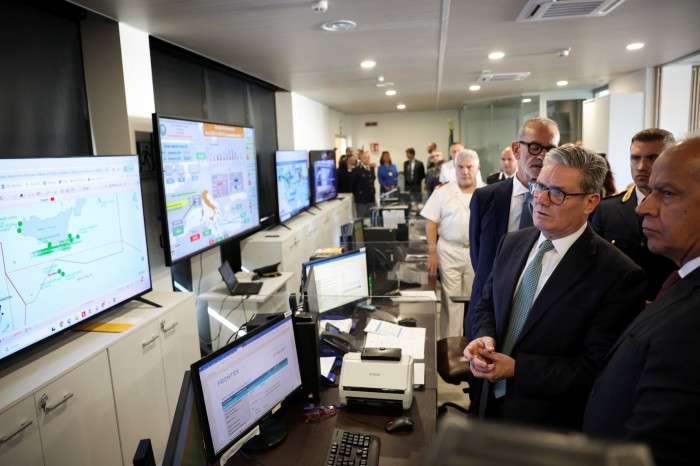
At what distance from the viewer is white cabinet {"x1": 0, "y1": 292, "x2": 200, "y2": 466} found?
1690mm

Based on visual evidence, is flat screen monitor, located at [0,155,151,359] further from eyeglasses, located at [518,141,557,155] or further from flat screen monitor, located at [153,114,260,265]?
eyeglasses, located at [518,141,557,155]

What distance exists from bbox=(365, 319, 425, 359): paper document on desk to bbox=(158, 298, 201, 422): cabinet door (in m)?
1.13

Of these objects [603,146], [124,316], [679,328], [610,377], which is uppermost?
[603,146]

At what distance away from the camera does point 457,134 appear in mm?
13367

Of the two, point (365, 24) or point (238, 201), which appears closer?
point (365, 24)

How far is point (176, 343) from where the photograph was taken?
2.65 metres

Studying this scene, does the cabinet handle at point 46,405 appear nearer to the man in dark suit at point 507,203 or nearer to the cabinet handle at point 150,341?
the cabinet handle at point 150,341

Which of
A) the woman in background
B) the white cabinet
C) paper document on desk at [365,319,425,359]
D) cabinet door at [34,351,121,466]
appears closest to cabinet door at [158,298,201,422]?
the white cabinet

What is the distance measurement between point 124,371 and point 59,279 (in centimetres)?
55

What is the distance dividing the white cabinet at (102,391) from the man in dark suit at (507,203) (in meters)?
1.65

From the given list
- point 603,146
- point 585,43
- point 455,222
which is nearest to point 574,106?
point 603,146

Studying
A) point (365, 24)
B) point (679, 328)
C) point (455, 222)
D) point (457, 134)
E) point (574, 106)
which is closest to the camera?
point (679, 328)

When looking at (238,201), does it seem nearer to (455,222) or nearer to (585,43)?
(455,222)

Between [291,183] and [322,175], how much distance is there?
1.62 metres
